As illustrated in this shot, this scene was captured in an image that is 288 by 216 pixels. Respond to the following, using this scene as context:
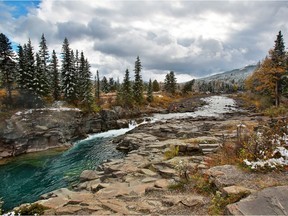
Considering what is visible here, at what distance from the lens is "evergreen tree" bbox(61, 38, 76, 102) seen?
46219 mm

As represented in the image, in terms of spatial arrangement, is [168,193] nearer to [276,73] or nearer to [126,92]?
[276,73]

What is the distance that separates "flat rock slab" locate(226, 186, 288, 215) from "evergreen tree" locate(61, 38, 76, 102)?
1710 inches

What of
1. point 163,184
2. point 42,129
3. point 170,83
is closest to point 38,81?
point 42,129

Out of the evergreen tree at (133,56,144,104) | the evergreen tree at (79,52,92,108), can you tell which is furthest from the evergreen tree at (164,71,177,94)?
the evergreen tree at (79,52,92,108)

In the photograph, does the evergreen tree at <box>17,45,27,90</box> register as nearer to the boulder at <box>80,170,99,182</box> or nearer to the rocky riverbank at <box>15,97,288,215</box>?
the boulder at <box>80,170,99,182</box>

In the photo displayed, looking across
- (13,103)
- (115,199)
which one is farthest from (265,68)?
(13,103)

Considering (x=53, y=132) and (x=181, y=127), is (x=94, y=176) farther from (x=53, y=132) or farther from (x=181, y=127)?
(x=53, y=132)

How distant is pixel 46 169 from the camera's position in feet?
76.9

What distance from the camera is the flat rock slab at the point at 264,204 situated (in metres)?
6.57

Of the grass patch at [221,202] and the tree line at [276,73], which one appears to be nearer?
the grass patch at [221,202]

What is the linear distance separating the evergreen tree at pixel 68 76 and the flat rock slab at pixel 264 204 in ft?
142

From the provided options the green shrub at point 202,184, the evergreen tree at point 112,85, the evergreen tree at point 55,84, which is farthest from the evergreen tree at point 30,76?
the evergreen tree at point 112,85

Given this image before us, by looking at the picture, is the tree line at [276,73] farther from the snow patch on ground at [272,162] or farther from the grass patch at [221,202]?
the grass patch at [221,202]

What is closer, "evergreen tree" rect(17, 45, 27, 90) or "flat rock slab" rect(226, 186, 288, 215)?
"flat rock slab" rect(226, 186, 288, 215)
